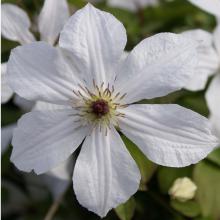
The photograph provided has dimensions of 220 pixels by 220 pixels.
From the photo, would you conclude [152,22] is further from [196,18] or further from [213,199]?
[213,199]


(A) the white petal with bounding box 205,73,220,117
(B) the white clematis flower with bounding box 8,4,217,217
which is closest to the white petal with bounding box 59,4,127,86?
(B) the white clematis flower with bounding box 8,4,217,217

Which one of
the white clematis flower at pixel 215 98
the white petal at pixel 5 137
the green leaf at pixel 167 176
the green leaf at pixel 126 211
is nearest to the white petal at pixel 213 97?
the white clematis flower at pixel 215 98

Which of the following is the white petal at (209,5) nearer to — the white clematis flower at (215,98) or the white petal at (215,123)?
the white clematis flower at (215,98)

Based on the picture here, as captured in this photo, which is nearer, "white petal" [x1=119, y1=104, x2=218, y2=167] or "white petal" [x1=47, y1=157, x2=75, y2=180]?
"white petal" [x1=119, y1=104, x2=218, y2=167]

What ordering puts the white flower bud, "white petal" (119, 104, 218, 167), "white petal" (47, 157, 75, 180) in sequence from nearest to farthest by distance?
"white petal" (119, 104, 218, 167) < the white flower bud < "white petal" (47, 157, 75, 180)

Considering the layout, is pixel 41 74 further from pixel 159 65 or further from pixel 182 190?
pixel 182 190

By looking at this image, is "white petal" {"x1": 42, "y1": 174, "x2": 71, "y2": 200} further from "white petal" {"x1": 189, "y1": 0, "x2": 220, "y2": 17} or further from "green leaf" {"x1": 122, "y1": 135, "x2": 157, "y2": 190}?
"white petal" {"x1": 189, "y1": 0, "x2": 220, "y2": 17}

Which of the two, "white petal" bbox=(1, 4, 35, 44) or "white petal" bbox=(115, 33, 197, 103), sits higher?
"white petal" bbox=(115, 33, 197, 103)
